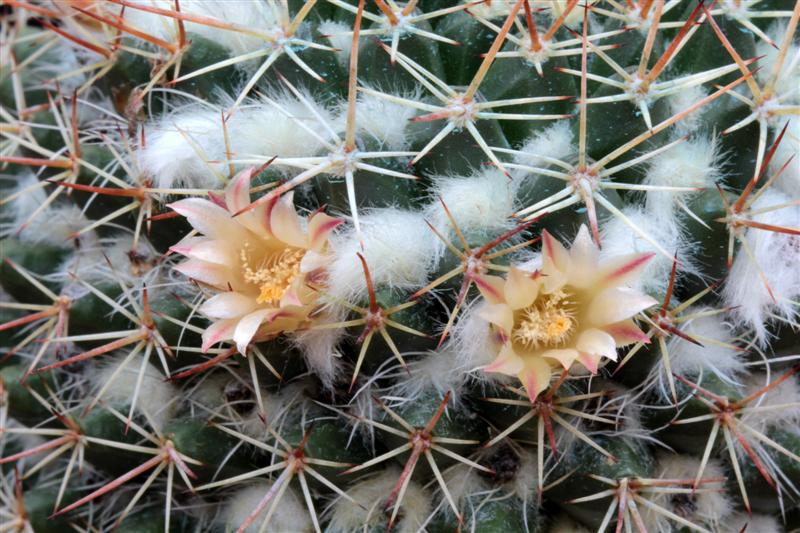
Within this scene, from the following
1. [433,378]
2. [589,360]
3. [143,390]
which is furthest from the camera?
[143,390]

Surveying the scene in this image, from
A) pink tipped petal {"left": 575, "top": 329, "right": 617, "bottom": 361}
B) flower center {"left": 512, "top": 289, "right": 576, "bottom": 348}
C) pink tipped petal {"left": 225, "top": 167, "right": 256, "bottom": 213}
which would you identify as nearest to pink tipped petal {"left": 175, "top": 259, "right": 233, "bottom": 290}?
pink tipped petal {"left": 225, "top": 167, "right": 256, "bottom": 213}

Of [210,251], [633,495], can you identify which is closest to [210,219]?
[210,251]

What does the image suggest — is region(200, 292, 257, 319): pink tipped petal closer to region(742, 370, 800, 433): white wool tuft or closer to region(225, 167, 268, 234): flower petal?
region(225, 167, 268, 234): flower petal

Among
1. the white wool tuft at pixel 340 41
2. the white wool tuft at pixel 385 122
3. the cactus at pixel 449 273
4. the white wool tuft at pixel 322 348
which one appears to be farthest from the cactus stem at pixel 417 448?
the white wool tuft at pixel 340 41

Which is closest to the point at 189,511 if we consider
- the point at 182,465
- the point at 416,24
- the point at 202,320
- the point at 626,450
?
the point at 182,465

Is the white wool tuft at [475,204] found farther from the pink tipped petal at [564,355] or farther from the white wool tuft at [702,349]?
the white wool tuft at [702,349]

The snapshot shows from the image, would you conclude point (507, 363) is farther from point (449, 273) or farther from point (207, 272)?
point (207, 272)

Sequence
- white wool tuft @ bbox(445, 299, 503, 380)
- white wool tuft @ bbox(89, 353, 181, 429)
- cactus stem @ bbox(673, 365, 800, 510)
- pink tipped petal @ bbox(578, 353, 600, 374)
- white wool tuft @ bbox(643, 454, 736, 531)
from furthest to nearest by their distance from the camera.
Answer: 1. white wool tuft @ bbox(89, 353, 181, 429)
2. white wool tuft @ bbox(643, 454, 736, 531)
3. cactus stem @ bbox(673, 365, 800, 510)
4. white wool tuft @ bbox(445, 299, 503, 380)
5. pink tipped petal @ bbox(578, 353, 600, 374)
